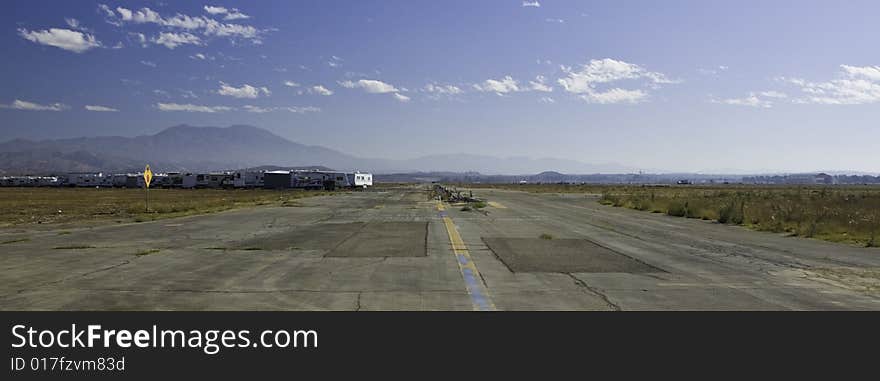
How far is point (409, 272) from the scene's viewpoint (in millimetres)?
11812

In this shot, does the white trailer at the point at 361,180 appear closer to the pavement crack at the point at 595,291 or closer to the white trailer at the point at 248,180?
the white trailer at the point at 248,180

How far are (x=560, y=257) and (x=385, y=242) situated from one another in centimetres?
550

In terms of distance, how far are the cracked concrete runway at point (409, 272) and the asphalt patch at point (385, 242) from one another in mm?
57

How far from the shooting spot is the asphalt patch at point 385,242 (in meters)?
15.1

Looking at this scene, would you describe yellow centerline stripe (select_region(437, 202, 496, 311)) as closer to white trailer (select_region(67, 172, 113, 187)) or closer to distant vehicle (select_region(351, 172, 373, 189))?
distant vehicle (select_region(351, 172, 373, 189))

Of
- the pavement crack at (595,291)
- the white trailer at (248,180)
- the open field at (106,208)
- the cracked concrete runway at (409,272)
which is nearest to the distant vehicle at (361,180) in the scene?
the white trailer at (248,180)

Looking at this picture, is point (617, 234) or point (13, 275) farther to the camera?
point (617, 234)

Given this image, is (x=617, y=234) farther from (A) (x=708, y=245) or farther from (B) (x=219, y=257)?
(B) (x=219, y=257)

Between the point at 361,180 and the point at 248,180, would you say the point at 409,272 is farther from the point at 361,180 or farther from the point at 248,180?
the point at 361,180

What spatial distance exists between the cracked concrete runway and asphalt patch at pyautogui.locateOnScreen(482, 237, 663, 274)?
65 millimetres
